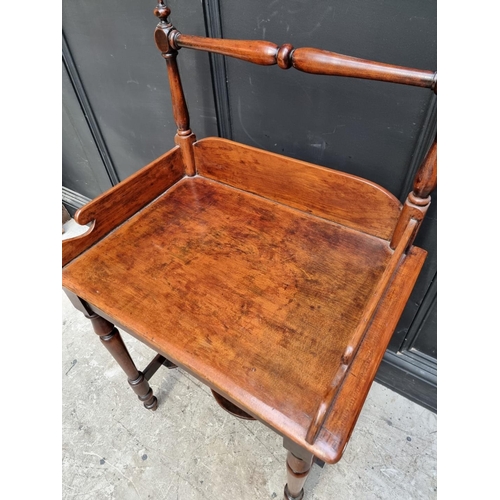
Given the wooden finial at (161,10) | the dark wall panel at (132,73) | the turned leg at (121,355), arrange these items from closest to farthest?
1. the wooden finial at (161,10)
2. the turned leg at (121,355)
3. the dark wall panel at (132,73)

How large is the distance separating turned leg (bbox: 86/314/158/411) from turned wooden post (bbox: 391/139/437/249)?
667 mm

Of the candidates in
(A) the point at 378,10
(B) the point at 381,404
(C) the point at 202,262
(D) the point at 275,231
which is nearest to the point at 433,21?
(A) the point at 378,10

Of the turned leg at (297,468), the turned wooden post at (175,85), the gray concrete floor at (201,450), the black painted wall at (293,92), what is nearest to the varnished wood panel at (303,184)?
the turned wooden post at (175,85)

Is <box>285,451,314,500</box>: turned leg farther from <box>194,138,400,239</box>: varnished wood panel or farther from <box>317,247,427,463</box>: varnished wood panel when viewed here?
<box>194,138,400,239</box>: varnished wood panel

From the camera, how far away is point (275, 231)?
0.80 meters

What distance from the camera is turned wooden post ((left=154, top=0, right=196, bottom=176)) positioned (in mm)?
732

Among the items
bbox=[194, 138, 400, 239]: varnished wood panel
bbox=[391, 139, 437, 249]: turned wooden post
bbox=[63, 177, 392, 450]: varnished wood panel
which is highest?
bbox=[391, 139, 437, 249]: turned wooden post

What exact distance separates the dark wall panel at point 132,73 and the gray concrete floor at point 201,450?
855 mm

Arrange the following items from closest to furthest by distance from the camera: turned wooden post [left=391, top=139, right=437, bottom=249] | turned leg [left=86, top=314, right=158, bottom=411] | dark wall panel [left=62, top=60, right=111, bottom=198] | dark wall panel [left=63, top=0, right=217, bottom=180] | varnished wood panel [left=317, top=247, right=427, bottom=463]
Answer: varnished wood panel [left=317, top=247, right=427, bottom=463], turned wooden post [left=391, top=139, right=437, bottom=249], turned leg [left=86, top=314, right=158, bottom=411], dark wall panel [left=63, top=0, right=217, bottom=180], dark wall panel [left=62, top=60, right=111, bottom=198]

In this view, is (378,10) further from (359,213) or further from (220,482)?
(220,482)

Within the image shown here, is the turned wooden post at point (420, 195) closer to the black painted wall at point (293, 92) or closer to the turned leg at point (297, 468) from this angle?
the black painted wall at point (293, 92)

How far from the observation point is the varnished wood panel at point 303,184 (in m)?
0.72

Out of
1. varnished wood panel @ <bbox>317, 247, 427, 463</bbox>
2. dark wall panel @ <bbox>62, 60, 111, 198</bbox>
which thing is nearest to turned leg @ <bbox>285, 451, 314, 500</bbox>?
varnished wood panel @ <bbox>317, 247, 427, 463</bbox>

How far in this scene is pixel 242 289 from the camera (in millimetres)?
687
